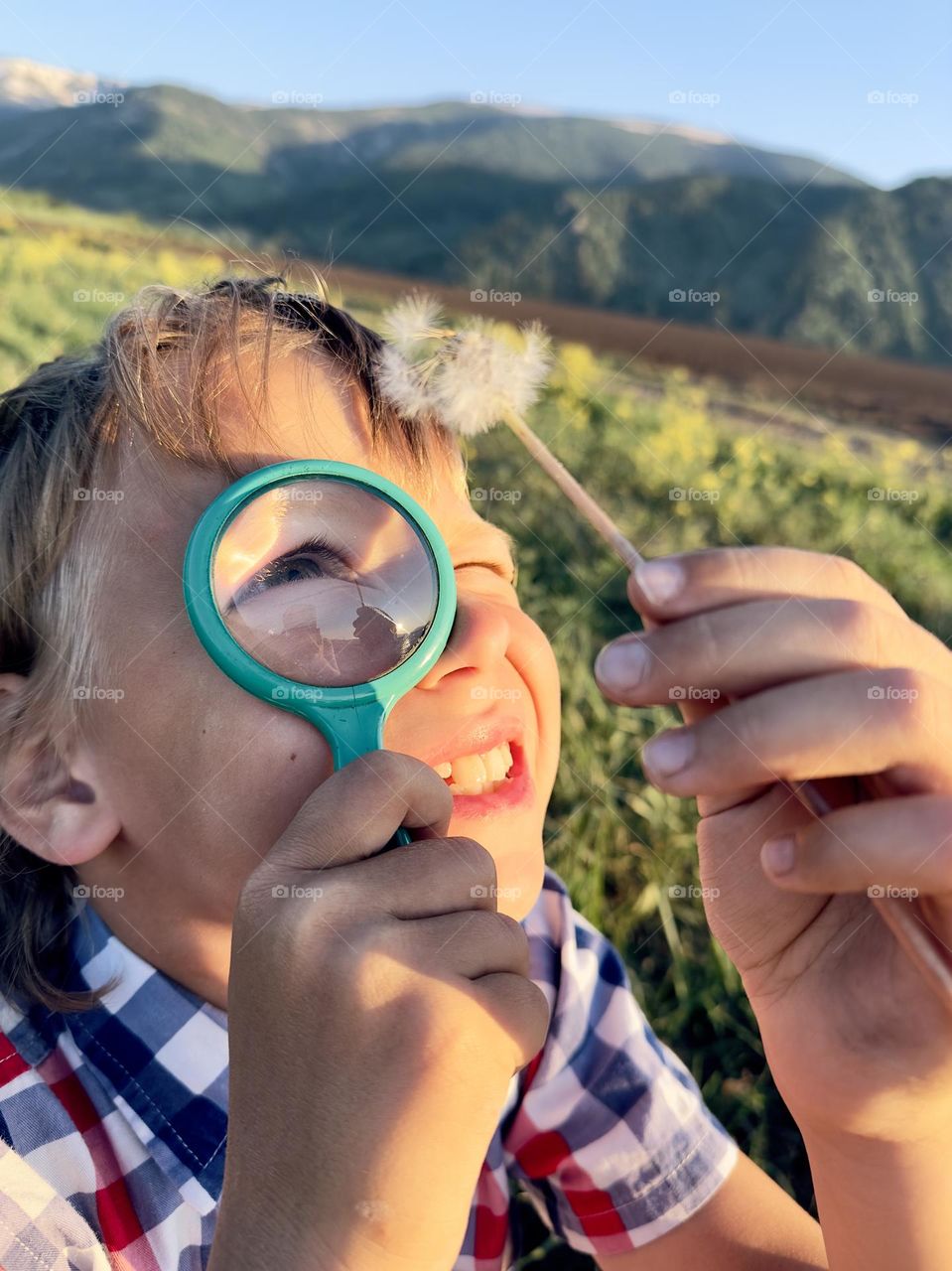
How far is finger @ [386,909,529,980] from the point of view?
3.91ft

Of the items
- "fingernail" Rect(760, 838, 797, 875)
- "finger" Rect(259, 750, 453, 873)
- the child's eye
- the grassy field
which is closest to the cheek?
the child's eye

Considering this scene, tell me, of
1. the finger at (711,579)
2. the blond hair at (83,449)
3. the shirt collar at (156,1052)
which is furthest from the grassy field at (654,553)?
the finger at (711,579)

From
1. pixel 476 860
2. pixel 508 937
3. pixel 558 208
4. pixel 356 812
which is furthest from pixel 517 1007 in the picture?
pixel 558 208

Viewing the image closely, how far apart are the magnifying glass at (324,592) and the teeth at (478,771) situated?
0.65ft

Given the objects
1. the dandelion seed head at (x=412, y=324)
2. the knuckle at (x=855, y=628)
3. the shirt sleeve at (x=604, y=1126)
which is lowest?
the shirt sleeve at (x=604, y=1126)

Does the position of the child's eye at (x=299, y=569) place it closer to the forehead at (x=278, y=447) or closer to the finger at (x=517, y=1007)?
the forehead at (x=278, y=447)

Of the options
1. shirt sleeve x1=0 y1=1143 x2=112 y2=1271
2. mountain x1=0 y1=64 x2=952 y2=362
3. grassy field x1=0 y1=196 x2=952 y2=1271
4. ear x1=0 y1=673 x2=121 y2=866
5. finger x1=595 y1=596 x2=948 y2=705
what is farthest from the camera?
mountain x1=0 y1=64 x2=952 y2=362

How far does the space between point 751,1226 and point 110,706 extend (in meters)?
1.50

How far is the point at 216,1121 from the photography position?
5.38 feet

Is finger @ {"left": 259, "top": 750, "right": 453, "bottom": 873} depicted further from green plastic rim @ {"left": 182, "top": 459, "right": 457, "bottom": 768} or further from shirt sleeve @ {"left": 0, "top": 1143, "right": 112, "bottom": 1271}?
shirt sleeve @ {"left": 0, "top": 1143, "right": 112, "bottom": 1271}

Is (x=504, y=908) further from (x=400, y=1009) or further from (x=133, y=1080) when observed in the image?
(x=133, y=1080)

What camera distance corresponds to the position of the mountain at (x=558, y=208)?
148 feet

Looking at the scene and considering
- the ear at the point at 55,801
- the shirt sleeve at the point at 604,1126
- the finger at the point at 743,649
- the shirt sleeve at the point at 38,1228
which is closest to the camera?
the finger at the point at 743,649

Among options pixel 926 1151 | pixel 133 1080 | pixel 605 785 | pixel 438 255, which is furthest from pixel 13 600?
pixel 438 255
